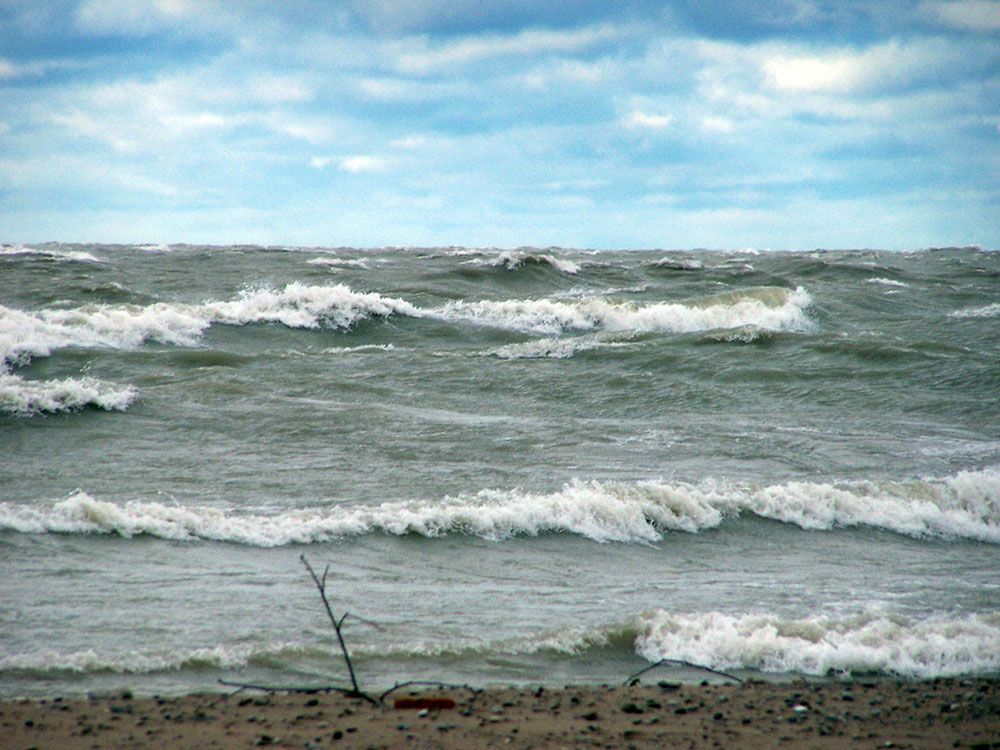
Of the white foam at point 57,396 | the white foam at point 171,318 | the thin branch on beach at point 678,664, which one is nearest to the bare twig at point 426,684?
the thin branch on beach at point 678,664

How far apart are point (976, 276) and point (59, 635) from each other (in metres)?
32.9

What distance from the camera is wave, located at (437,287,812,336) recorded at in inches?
784

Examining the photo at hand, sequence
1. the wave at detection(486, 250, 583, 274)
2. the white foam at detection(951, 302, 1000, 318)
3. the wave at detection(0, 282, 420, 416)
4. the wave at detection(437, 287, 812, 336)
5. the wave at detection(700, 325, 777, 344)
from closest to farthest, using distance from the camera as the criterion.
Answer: the wave at detection(0, 282, 420, 416) → the wave at detection(700, 325, 777, 344) → the wave at detection(437, 287, 812, 336) → the white foam at detection(951, 302, 1000, 318) → the wave at detection(486, 250, 583, 274)

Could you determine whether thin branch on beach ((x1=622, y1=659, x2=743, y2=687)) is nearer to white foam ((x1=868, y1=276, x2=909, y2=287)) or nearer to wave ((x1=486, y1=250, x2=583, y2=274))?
wave ((x1=486, y1=250, x2=583, y2=274))

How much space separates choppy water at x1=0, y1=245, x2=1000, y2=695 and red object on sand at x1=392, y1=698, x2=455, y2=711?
567 mm

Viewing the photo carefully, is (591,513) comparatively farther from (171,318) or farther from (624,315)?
(624,315)

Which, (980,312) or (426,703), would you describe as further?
(980,312)

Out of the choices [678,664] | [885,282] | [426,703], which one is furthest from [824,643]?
[885,282]

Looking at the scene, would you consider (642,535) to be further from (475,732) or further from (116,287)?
(116,287)

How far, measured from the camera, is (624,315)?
67.7 feet

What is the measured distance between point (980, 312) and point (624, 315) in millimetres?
8893

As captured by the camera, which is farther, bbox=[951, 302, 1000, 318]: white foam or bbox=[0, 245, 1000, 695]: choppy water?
bbox=[951, 302, 1000, 318]: white foam

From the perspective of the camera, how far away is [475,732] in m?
3.95

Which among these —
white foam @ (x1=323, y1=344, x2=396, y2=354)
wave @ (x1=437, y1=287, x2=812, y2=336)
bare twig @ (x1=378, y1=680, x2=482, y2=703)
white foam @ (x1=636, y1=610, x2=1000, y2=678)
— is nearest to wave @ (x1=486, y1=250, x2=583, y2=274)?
wave @ (x1=437, y1=287, x2=812, y2=336)
